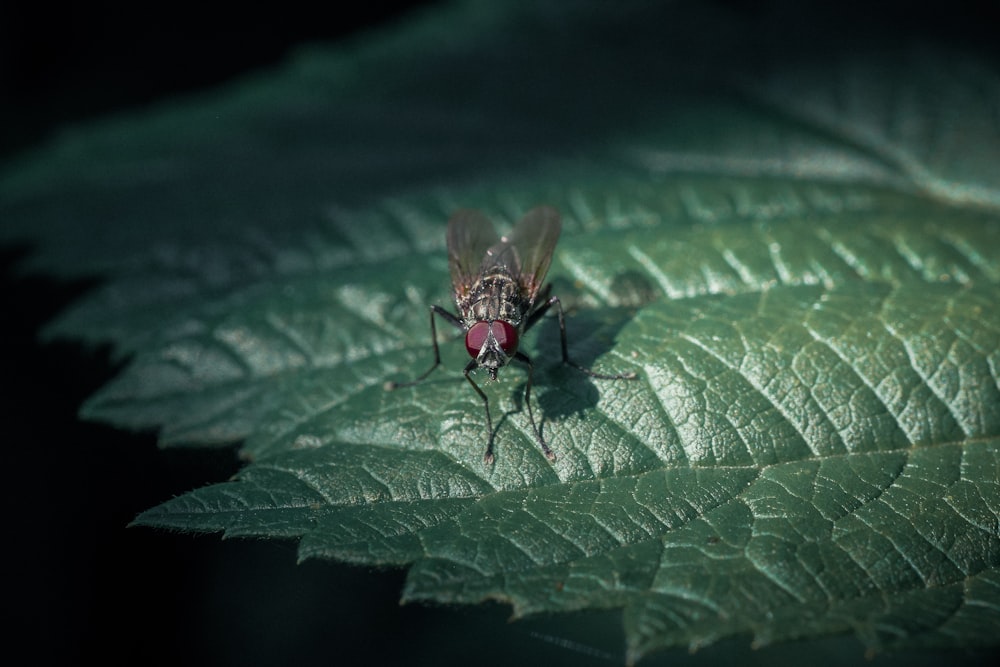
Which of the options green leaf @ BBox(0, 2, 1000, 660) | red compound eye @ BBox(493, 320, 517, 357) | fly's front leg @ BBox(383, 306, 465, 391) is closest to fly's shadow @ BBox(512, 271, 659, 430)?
green leaf @ BBox(0, 2, 1000, 660)

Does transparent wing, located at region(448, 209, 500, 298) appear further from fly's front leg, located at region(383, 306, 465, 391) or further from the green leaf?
the green leaf

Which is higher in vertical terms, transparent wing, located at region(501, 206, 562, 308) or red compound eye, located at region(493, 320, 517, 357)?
transparent wing, located at region(501, 206, 562, 308)

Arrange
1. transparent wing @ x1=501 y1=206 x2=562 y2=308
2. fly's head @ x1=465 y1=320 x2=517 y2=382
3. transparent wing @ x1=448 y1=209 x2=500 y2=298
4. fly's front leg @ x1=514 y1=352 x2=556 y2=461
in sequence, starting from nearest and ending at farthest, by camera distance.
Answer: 1. fly's front leg @ x1=514 y1=352 x2=556 y2=461
2. fly's head @ x1=465 y1=320 x2=517 y2=382
3. transparent wing @ x1=501 y1=206 x2=562 y2=308
4. transparent wing @ x1=448 y1=209 x2=500 y2=298

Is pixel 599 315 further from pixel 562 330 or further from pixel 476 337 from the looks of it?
pixel 476 337

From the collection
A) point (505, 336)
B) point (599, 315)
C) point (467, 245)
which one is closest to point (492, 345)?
point (505, 336)

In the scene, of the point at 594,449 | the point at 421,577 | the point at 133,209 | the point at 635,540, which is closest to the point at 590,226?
the point at 594,449

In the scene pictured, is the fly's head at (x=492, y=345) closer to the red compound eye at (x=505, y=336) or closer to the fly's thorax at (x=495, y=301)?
the red compound eye at (x=505, y=336)

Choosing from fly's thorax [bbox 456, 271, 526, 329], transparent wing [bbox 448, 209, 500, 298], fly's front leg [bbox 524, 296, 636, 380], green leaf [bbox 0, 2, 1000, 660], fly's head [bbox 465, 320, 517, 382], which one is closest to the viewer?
green leaf [bbox 0, 2, 1000, 660]
